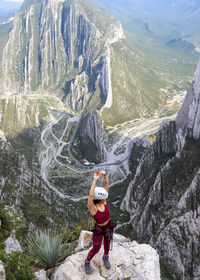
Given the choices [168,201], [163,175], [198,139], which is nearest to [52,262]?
[168,201]

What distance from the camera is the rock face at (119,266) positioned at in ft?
42.0

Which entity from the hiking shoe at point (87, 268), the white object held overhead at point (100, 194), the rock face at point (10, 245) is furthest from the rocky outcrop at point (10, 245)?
the white object held overhead at point (100, 194)

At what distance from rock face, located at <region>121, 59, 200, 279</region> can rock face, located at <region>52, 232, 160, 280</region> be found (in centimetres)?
2120

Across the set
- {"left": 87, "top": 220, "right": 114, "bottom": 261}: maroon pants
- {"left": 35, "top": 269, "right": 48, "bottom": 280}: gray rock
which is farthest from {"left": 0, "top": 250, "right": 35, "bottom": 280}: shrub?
{"left": 87, "top": 220, "right": 114, "bottom": 261}: maroon pants

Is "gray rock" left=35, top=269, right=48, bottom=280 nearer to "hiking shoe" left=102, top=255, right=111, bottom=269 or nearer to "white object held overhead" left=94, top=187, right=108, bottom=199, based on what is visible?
"hiking shoe" left=102, top=255, right=111, bottom=269

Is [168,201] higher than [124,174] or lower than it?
higher

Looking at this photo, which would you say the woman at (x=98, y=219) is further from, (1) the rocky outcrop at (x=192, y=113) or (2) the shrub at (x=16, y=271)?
(1) the rocky outcrop at (x=192, y=113)

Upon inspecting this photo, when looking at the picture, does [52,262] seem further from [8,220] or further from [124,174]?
[124,174]

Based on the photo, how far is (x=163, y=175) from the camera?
5609 centimetres

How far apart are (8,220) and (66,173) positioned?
122 meters

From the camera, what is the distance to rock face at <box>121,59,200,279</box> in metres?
34.3

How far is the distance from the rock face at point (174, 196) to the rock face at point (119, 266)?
2120 cm

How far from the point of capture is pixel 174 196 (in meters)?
50.2

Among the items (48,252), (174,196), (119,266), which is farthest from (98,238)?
(174,196)
